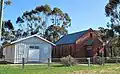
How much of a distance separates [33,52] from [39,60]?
4.86ft

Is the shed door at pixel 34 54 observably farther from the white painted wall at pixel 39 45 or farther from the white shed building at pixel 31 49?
the white painted wall at pixel 39 45

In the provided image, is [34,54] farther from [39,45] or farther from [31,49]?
[39,45]

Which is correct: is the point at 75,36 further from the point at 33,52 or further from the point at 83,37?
the point at 33,52

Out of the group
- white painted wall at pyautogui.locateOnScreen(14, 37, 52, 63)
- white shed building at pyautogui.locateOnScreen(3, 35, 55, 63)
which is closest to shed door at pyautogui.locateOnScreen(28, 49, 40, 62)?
white shed building at pyautogui.locateOnScreen(3, 35, 55, 63)

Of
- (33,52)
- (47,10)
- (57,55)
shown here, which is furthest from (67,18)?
(33,52)

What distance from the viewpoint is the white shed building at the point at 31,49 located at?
4156 centimetres

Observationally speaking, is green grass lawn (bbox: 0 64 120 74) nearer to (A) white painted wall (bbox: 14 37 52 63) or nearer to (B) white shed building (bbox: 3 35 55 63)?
(B) white shed building (bbox: 3 35 55 63)

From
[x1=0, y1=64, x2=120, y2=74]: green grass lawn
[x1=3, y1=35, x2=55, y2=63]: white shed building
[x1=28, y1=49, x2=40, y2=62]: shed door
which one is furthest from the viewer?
[x1=28, y1=49, x2=40, y2=62]: shed door

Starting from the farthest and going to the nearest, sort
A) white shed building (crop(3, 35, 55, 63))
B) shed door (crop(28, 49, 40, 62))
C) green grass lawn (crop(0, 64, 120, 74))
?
shed door (crop(28, 49, 40, 62))
white shed building (crop(3, 35, 55, 63))
green grass lawn (crop(0, 64, 120, 74))

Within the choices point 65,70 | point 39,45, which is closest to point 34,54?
point 39,45

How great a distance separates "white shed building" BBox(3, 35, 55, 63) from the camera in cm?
4156

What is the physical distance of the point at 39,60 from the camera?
4203 centimetres

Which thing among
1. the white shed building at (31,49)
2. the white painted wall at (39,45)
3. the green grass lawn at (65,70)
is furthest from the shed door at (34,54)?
the green grass lawn at (65,70)

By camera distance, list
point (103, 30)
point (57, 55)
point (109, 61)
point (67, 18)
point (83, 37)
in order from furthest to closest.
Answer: point (67, 18)
point (103, 30)
point (57, 55)
point (83, 37)
point (109, 61)
